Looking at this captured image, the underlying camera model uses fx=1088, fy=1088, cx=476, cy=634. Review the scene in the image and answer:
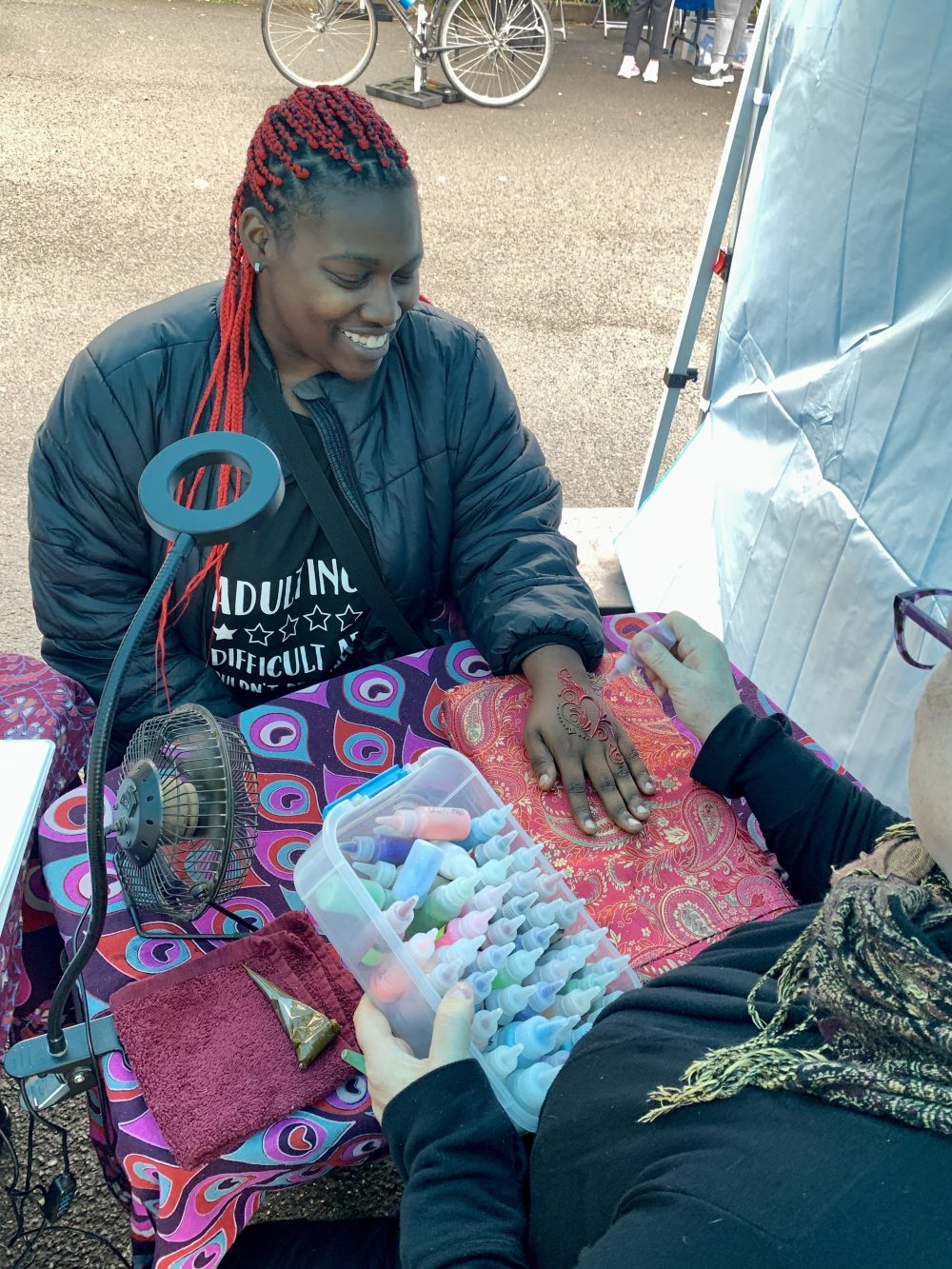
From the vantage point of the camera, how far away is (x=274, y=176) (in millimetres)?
1749

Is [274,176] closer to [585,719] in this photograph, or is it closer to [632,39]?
[585,719]

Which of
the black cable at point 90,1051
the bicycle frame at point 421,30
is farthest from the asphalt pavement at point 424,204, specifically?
the black cable at point 90,1051

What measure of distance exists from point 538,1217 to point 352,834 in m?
0.53

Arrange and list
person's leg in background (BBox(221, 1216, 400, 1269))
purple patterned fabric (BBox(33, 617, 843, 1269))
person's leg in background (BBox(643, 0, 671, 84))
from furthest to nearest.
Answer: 1. person's leg in background (BBox(643, 0, 671, 84))
2. person's leg in background (BBox(221, 1216, 400, 1269))
3. purple patterned fabric (BBox(33, 617, 843, 1269))

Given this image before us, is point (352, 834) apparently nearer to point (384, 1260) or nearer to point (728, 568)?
point (384, 1260)

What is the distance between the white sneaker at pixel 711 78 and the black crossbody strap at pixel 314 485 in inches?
288

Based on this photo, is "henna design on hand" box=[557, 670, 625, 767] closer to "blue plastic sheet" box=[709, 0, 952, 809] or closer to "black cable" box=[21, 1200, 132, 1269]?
"blue plastic sheet" box=[709, 0, 952, 809]

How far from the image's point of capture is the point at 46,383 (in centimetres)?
411

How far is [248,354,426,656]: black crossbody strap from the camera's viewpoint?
1.86 metres

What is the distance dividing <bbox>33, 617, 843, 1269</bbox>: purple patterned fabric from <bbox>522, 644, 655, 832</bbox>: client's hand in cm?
19

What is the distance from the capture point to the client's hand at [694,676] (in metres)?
1.73

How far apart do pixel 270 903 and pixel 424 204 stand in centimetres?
507

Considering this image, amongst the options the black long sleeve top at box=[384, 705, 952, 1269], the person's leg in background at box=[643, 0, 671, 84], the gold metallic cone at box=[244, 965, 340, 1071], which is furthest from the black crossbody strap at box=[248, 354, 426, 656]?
the person's leg in background at box=[643, 0, 671, 84]

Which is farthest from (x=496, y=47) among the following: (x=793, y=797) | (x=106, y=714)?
(x=106, y=714)
